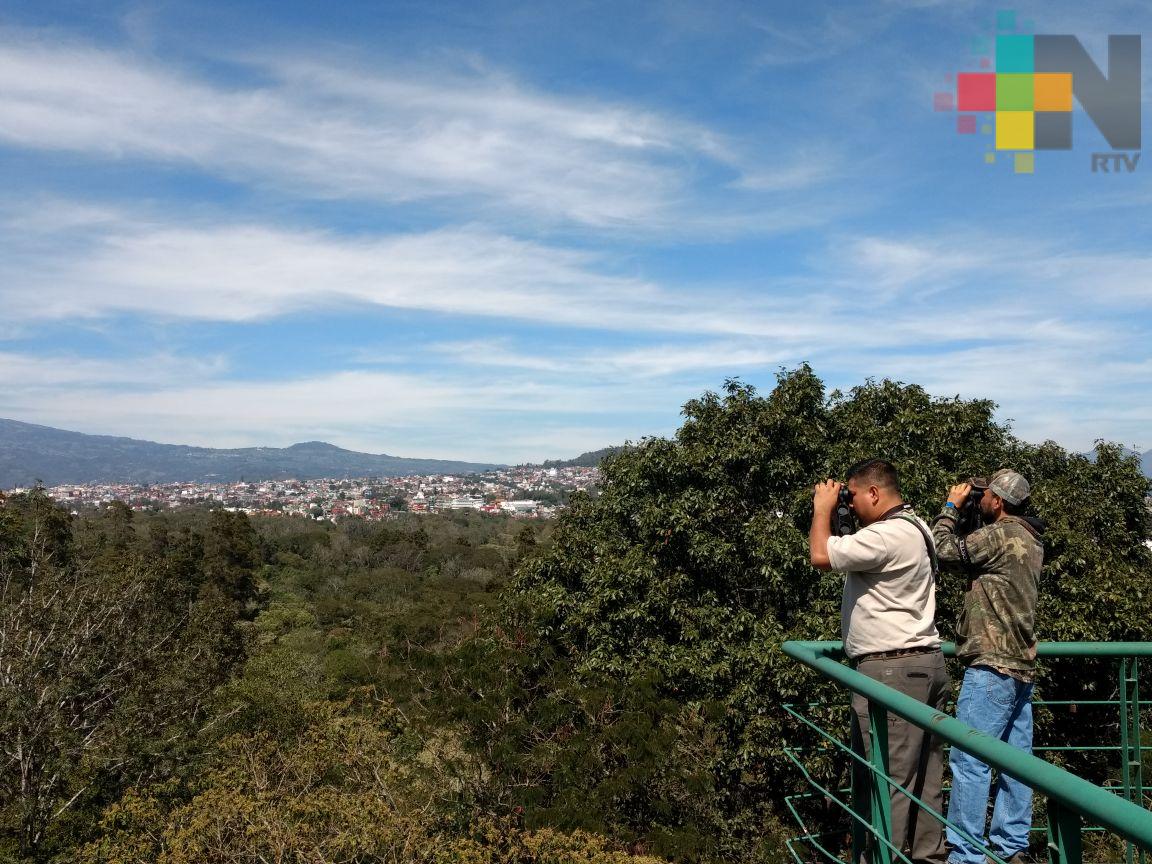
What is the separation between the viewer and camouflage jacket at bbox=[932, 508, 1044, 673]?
3.60 metres

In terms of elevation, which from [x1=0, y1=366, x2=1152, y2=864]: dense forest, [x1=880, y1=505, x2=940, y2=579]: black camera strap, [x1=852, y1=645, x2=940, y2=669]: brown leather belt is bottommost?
[x1=0, y1=366, x2=1152, y2=864]: dense forest

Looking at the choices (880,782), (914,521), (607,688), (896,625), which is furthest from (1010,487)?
(607,688)

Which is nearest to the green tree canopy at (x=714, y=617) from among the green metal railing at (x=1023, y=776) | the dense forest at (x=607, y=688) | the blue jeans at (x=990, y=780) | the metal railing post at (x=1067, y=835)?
the dense forest at (x=607, y=688)

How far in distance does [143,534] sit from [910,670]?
2413 inches

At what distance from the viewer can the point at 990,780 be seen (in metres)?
3.58

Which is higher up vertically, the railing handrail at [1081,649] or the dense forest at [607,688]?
the railing handrail at [1081,649]

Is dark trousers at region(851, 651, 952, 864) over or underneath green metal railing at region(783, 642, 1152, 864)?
underneath

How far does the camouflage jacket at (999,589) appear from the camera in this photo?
3600 mm

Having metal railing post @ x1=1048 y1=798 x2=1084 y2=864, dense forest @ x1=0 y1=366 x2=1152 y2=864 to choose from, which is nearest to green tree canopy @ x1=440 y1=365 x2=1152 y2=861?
dense forest @ x1=0 y1=366 x2=1152 y2=864

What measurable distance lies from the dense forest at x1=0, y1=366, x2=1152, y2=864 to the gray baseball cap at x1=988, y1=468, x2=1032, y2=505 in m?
8.18

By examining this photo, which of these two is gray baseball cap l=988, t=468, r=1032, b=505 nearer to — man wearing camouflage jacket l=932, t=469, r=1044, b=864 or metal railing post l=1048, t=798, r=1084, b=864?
man wearing camouflage jacket l=932, t=469, r=1044, b=864

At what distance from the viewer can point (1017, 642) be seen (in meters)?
3.59

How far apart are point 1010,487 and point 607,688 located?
38.8ft

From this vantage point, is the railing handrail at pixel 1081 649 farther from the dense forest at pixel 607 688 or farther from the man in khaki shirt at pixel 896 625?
the dense forest at pixel 607 688
